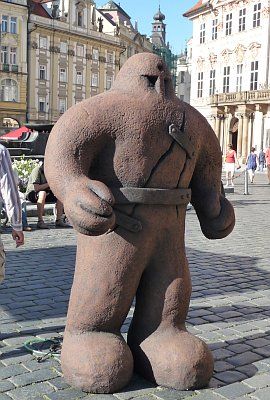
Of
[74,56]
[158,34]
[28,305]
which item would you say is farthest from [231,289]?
[158,34]

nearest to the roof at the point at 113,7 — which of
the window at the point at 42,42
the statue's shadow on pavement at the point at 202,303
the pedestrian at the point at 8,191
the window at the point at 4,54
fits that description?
the window at the point at 42,42

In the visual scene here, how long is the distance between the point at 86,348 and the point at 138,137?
114 cm

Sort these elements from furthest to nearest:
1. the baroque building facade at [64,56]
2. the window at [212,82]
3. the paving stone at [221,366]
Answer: the baroque building facade at [64,56] → the window at [212,82] → the paving stone at [221,366]

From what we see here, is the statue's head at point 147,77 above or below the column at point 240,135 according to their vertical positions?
below

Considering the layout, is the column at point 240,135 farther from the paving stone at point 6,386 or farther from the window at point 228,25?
the paving stone at point 6,386

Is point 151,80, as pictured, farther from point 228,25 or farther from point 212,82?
point 212,82

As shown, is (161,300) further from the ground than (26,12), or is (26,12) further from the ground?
(26,12)

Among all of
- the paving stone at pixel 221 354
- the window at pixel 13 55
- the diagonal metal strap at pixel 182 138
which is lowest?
the paving stone at pixel 221 354

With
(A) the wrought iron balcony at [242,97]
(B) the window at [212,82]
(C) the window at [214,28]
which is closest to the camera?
(A) the wrought iron balcony at [242,97]

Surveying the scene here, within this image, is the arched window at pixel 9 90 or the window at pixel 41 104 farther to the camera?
the window at pixel 41 104

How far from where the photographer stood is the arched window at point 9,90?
4093cm

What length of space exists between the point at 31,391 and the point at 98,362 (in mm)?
453

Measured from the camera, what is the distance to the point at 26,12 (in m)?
41.3

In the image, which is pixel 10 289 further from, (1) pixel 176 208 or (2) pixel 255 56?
(2) pixel 255 56
